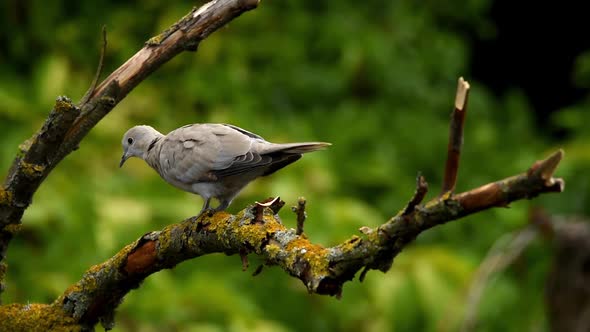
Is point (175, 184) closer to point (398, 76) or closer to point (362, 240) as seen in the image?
point (362, 240)

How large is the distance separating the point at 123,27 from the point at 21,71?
839mm

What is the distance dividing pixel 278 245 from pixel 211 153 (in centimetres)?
84

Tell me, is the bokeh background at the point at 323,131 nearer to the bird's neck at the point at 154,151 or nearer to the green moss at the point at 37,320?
the bird's neck at the point at 154,151

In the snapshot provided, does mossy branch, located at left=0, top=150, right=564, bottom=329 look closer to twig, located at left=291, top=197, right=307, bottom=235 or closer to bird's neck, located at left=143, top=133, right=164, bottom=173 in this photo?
twig, located at left=291, top=197, right=307, bottom=235

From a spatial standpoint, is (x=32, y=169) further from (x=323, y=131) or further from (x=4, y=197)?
(x=323, y=131)

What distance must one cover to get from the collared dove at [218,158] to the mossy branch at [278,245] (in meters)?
0.30

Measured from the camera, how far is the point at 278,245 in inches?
106

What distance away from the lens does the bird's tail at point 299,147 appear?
311 centimetres

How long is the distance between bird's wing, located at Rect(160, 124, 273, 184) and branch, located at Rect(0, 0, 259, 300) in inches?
10.2

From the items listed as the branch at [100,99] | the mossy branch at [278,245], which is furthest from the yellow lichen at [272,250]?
the branch at [100,99]

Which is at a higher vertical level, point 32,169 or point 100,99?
point 100,99

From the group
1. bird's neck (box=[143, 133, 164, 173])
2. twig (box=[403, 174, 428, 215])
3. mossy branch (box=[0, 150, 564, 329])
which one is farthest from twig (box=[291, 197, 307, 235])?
bird's neck (box=[143, 133, 164, 173])

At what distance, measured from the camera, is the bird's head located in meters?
3.94

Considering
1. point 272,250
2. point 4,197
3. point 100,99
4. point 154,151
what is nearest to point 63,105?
point 100,99
